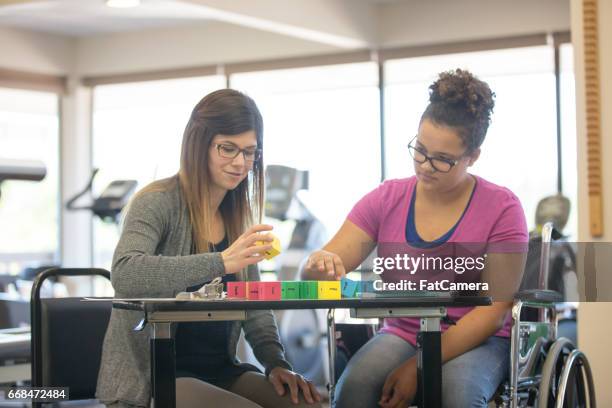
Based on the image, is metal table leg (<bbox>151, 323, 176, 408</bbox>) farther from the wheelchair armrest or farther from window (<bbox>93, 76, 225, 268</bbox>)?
window (<bbox>93, 76, 225, 268</bbox>)

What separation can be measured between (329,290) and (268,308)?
0.47 feet

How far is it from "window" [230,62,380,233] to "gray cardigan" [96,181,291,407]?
4121mm

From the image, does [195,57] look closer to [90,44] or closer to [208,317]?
[90,44]

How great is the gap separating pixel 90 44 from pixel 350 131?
2237mm

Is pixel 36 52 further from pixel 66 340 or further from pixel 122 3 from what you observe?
pixel 66 340

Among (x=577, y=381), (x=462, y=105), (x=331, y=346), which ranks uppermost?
(x=462, y=105)

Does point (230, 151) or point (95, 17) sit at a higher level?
point (95, 17)

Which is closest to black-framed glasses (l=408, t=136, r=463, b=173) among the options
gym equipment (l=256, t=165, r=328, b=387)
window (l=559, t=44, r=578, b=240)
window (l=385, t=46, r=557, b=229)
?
gym equipment (l=256, t=165, r=328, b=387)

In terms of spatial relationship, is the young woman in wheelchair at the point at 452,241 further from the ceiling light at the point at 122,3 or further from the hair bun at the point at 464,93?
the ceiling light at the point at 122,3

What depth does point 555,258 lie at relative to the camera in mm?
2600

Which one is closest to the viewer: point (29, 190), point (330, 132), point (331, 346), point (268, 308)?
point (268, 308)

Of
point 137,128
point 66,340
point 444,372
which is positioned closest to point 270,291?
point 444,372

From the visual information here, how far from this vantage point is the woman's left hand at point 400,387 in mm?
2236

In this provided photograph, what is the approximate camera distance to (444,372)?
223 centimetres
